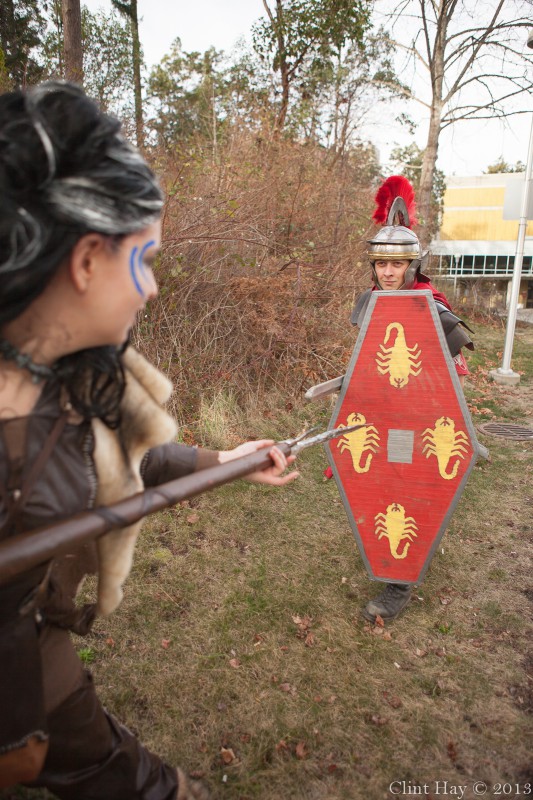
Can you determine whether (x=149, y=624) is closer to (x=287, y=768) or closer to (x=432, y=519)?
(x=287, y=768)

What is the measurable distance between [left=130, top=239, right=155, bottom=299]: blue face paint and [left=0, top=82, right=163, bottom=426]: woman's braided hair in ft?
0.15

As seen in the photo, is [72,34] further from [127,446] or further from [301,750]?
[301,750]

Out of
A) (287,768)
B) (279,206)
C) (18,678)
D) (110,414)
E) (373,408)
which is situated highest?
(279,206)

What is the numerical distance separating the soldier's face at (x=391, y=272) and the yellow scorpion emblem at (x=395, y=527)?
3.99 ft

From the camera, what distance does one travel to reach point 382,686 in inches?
86.0

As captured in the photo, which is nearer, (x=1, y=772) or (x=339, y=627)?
(x=1, y=772)

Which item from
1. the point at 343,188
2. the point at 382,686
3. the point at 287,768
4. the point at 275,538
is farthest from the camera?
the point at 343,188

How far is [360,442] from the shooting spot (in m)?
2.45

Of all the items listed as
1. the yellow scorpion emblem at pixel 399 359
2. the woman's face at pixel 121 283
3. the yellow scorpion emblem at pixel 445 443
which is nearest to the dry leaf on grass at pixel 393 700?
the yellow scorpion emblem at pixel 445 443

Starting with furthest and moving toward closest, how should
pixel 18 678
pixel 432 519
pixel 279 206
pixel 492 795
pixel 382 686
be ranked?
pixel 279 206 < pixel 432 519 < pixel 382 686 < pixel 492 795 < pixel 18 678

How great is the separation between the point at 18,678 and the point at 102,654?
1.38 metres

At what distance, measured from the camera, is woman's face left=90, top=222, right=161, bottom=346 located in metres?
0.98

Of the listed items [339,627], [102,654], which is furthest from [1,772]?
[339,627]

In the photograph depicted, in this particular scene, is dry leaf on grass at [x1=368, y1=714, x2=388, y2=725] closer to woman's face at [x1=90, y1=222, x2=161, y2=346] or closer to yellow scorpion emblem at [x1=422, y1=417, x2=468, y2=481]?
yellow scorpion emblem at [x1=422, y1=417, x2=468, y2=481]
